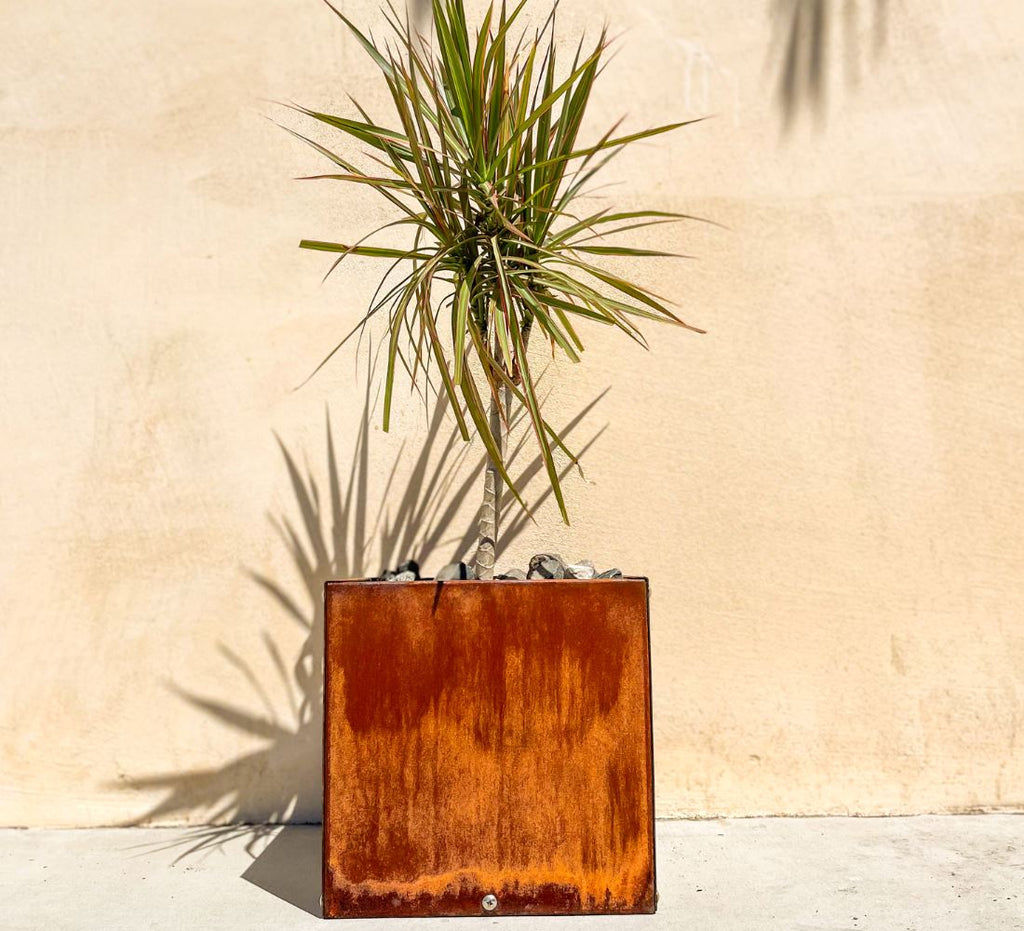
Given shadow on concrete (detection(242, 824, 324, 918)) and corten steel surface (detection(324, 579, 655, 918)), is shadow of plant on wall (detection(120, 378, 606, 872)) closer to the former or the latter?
shadow on concrete (detection(242, 824, 324, 918))

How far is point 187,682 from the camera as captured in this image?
115 inches

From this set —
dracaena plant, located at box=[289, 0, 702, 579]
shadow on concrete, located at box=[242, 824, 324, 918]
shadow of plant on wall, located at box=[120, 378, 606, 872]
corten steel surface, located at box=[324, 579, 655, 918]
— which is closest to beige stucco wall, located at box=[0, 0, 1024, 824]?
shadow of plant on wall, located at box=[120, 378, 606, 872]

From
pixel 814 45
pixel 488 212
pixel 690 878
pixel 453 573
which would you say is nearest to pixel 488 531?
pixel 453 573

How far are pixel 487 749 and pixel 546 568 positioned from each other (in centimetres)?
42

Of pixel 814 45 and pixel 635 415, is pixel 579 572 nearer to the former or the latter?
pixel 635 415

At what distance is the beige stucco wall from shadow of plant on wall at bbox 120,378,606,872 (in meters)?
0.01

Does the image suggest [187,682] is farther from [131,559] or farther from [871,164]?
[871,164]

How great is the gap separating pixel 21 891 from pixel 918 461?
245cm

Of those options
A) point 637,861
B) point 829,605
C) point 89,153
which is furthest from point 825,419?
point 89,153

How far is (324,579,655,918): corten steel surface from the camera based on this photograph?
7.18 feet

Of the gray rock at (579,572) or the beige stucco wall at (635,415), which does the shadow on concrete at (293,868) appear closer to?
the beige stucco wall at (635,415)

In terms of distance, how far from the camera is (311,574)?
2938mm

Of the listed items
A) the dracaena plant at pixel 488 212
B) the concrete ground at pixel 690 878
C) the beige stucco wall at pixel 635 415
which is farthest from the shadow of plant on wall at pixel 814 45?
the concrete ground at pixel 690 878

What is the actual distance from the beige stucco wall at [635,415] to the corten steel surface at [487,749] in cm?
72
